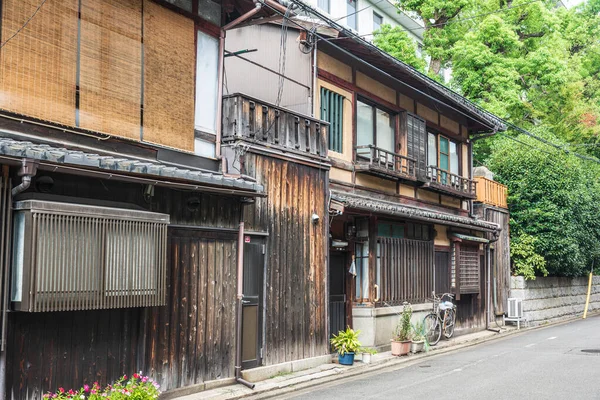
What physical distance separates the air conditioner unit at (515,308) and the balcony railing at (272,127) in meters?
14.0

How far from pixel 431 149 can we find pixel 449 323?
→ 6.43m

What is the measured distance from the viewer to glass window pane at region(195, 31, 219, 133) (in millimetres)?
12586

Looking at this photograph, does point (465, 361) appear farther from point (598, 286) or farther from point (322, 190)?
point (598, 286)

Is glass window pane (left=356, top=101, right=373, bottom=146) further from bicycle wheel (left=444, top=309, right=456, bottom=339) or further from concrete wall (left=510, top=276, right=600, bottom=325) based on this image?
concrete wall (left=510, top=276, right=600, bottom=325)

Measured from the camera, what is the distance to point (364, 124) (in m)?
19.3

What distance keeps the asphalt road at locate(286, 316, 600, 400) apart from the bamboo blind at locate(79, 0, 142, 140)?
6.03 m

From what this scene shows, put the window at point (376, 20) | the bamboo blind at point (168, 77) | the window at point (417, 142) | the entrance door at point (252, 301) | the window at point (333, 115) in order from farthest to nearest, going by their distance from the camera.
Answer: the window at point (376, 20) → the window at point (417, 142) → the window at point (333, 115) → the entrance door at point (252, 301) → the bamboo blind at point (168, 77)

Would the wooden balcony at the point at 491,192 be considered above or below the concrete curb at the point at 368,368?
above

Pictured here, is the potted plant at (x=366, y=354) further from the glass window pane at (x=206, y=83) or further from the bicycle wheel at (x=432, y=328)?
the glass window pane at (x=206, y=83)

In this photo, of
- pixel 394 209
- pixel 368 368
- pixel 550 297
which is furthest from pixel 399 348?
pixel 550 297

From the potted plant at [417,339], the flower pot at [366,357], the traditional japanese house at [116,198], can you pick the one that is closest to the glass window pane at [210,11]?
the traditional japanese house at [116,198]

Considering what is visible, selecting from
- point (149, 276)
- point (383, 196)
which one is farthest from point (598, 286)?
point (149, 276)

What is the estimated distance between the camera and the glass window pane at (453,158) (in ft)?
82.0

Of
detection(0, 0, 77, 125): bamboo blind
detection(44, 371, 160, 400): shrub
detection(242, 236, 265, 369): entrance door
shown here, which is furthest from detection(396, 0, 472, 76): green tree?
detection(44, 371, 160, 400): shrub
